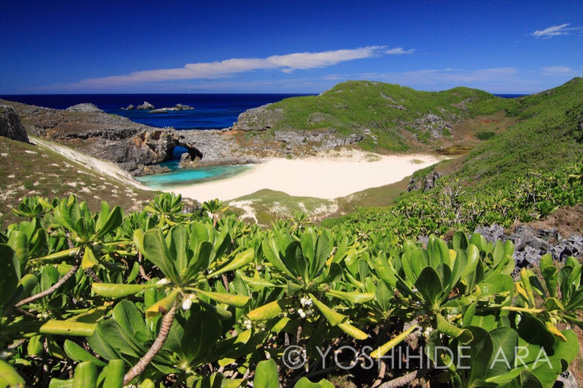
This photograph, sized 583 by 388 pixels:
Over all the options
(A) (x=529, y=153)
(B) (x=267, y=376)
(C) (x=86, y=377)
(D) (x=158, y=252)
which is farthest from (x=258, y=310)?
(A) (x=529, y=153)

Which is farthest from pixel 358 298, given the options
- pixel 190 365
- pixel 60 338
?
pixel 60 338

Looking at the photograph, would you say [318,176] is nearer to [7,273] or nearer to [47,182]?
[47,182]

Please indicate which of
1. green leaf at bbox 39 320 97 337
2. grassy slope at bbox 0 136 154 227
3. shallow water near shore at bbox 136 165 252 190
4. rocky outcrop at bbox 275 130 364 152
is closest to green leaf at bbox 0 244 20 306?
green leaf at bbox 39 320 97 337

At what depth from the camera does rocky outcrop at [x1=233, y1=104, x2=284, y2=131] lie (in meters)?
50.7

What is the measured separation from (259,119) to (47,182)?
3759 centimetres

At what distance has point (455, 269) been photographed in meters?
1.66

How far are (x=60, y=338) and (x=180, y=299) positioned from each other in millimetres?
1440

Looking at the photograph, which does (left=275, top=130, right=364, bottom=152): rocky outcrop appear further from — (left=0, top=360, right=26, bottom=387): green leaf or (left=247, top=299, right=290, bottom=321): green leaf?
(left=0, top=360, right=26, bottom=387): green leaf

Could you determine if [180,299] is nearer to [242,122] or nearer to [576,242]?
[576,242]

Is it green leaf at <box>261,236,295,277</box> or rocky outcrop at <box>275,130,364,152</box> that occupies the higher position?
green leaf at <box>261,236,295,277</box>

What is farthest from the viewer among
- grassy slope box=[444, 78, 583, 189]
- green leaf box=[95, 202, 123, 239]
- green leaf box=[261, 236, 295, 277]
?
grassy slope box=[444, 78, 583, 189]

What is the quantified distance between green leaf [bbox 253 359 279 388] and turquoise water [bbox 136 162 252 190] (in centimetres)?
3392

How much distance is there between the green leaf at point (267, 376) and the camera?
4.03ft

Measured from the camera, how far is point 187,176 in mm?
Answer: 37375
